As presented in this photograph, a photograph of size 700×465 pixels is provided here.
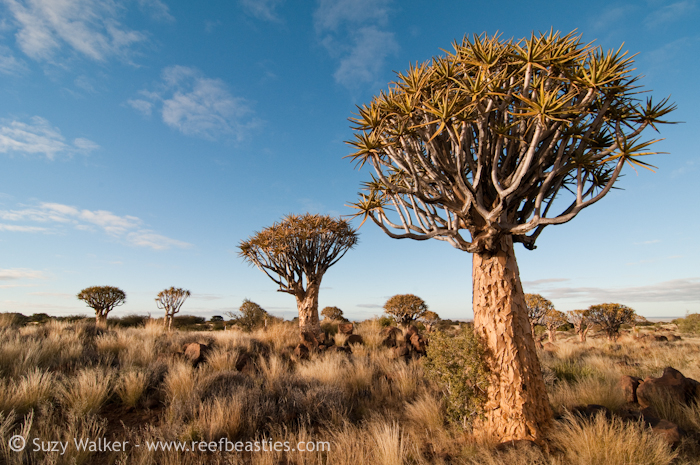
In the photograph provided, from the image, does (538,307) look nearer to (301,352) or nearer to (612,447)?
(301,352)

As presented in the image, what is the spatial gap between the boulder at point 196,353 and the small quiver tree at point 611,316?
76.8ft

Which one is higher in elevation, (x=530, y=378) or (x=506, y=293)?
(x=506, y=293)

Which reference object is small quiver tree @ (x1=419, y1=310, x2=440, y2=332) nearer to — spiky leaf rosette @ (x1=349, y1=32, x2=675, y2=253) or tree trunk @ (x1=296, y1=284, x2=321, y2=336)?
tree trunk @ (x1=296, y1=284, x2=321, y2=336)

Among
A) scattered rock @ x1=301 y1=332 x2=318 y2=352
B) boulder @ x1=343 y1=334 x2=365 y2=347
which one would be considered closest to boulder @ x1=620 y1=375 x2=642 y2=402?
boulder @ x1=343 y1=334 x2=365 y2=347

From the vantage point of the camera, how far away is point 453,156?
17.9 ft

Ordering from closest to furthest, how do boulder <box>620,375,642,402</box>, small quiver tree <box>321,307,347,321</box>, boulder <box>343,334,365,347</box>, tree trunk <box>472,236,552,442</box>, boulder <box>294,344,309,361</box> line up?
1. tree trunk <box>472,236,552,442</box>
2. boulder <box>620,375,642,402</box>
3. boulder <box>294,344,309,361</box>
4. boulder <box>343,334,365,347</box>
5. small quiver tree <box>321,307,347,321</box>

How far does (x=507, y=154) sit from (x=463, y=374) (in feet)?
11.4

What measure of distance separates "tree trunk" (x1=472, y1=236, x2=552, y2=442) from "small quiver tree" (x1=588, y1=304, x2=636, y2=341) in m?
20.5

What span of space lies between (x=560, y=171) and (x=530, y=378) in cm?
304

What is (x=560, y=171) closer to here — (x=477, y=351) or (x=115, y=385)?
(x=477, y=351)

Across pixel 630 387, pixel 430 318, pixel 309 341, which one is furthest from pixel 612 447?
pixel 430 318

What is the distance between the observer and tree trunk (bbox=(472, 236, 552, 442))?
14.4 ft

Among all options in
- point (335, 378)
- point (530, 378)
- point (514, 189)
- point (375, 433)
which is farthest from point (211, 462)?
point (514, 189)

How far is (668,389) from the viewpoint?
5609 millimetres
